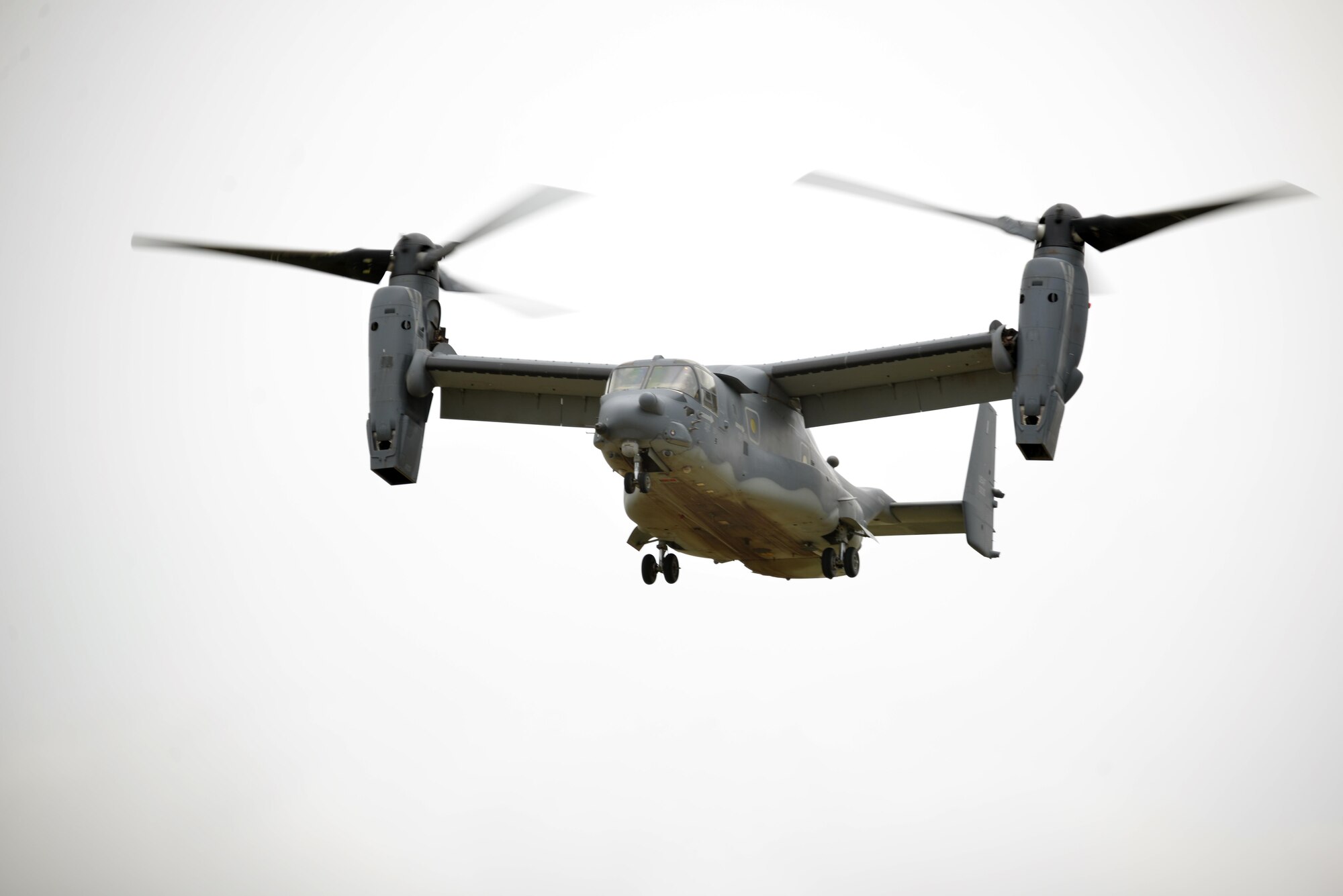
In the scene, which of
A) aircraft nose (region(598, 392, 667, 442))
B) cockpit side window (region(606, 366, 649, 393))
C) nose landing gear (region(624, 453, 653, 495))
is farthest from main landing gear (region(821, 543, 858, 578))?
aircraft nose (region(598, 392, 667, 442))

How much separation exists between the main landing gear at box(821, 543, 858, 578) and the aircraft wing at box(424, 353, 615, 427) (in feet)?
14.3

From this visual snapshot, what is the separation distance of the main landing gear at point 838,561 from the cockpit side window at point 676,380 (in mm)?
4819

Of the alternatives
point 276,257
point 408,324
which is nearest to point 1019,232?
point 408,324

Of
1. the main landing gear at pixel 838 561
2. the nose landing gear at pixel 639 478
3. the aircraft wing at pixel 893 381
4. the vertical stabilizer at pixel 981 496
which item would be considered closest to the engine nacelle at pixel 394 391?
the nose landing gear at pixel 639 478

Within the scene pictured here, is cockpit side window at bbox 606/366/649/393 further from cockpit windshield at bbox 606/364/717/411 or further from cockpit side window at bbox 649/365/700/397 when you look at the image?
cockpit side window at bbox 649/365/700/397

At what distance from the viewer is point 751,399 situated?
25734 millimetres

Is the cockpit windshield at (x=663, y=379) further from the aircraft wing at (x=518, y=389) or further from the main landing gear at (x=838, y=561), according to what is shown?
the main landing gear at (x=838, y=561)

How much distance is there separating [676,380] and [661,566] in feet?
14.0

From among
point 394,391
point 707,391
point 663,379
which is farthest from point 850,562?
point 394,391

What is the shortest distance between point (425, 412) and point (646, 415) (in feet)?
17.7

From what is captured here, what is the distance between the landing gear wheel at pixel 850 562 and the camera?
90.5 ft

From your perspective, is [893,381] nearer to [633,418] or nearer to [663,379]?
[663,379]

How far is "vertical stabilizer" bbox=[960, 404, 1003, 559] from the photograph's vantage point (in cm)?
2769

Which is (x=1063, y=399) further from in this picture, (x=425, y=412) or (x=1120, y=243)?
(x=425, y=412)
